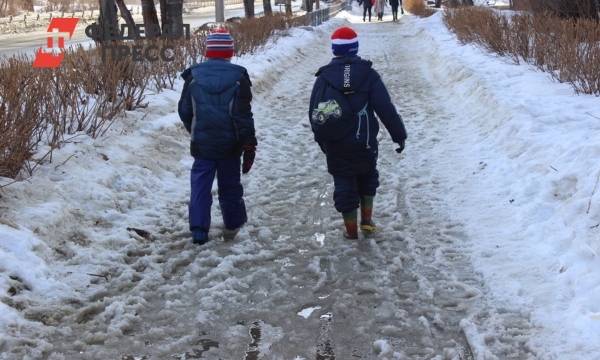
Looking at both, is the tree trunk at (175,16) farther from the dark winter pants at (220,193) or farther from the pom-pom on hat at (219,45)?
the dark winter pants at (220,193)

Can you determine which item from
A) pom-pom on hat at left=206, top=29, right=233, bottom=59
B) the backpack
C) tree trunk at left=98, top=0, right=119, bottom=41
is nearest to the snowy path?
the backpack

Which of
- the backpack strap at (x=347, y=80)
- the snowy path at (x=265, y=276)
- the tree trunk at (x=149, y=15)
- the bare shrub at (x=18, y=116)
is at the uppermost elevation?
the tree trunk at (x=149, y=15)

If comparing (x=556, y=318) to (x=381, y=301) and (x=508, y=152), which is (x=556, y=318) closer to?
(x=381, y=301)

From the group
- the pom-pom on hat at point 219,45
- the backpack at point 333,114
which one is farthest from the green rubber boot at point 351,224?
the pom-pom on hat at point 219,45

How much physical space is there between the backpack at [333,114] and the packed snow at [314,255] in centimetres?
91

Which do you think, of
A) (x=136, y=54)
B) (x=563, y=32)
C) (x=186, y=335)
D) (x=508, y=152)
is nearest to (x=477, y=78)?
(x=563, y=32)

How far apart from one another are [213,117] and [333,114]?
96cm

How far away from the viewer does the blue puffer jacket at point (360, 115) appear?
458 centimetres

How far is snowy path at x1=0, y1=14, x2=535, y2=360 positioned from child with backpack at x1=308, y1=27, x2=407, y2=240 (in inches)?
22.9

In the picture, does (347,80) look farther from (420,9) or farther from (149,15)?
(420,9)

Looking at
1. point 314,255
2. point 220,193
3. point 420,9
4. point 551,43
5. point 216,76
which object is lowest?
point 314,255

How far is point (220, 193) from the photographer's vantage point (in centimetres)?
512

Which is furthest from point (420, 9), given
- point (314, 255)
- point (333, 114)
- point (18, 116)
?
point (314, 255)

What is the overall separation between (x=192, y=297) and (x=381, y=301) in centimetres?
123
